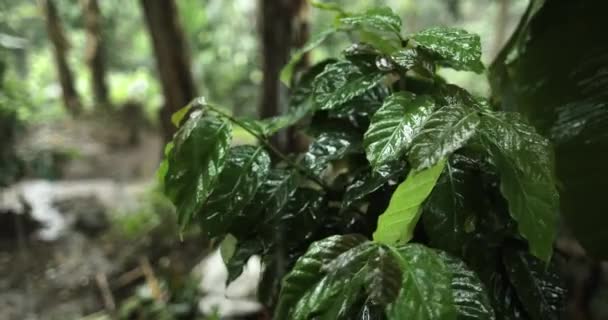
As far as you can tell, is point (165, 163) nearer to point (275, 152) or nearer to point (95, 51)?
point (275, 152)

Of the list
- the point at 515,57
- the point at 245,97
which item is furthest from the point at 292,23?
the point at 245,97

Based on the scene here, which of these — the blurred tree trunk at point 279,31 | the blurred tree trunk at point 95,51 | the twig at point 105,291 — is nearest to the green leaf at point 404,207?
the blurred tree trunk at point 279,31

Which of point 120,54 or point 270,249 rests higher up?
point 120,54

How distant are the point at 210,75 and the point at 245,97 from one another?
0.56 m

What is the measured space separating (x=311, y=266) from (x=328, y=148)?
0.90ft

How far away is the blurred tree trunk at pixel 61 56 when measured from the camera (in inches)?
177

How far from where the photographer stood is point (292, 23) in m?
2.35

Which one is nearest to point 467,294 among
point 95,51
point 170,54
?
point 170,54

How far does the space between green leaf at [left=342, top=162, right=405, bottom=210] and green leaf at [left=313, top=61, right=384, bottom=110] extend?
0.44 ft

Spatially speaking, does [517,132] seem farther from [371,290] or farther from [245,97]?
[245,97]

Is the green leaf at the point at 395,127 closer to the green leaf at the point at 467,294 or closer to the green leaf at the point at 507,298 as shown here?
the green leaf at the point at 467,294

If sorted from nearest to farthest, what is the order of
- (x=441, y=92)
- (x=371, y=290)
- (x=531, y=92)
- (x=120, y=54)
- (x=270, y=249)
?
(x=371, y=290) < (x=441, y=92) < (x=270, y=249) < (x=531, y=92) < (x=120, y=54)

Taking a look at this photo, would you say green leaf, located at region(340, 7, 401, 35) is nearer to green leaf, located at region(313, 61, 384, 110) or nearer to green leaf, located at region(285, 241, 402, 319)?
green leaf, located at region(313, 61, 384, 110)

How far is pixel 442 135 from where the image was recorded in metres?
0.54
